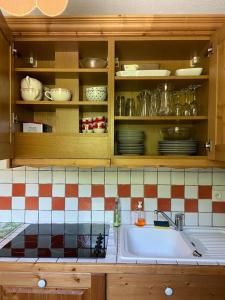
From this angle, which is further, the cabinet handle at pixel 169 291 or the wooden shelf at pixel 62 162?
the wooden shelf at pixel 62 162

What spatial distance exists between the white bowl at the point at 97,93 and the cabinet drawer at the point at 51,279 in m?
0.86

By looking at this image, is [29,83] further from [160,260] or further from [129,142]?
[160,260]

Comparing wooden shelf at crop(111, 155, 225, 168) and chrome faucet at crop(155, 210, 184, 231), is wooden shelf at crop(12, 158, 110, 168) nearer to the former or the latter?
wooden shelf at crop(111, 155, 225, 168)

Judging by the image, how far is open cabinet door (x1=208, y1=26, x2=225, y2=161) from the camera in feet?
4.00

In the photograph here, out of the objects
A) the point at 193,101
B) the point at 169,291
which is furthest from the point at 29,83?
the point at 169,291

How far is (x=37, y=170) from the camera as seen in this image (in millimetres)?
1699

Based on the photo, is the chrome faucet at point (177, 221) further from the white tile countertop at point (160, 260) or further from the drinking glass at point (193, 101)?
the drinking glass at point (193, 101)

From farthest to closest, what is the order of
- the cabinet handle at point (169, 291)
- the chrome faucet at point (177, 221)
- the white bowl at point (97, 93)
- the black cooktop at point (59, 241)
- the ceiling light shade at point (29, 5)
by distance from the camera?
the chrome faucet at point (177, 221) < the white bowl at point (97, 93) < the black cooktop at point (59, 241) < the cabinet handle at point (169, 291) < the ceiling light shade at point (29, 5)

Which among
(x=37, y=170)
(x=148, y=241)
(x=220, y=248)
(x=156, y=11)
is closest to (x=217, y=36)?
(x=156, y=11)

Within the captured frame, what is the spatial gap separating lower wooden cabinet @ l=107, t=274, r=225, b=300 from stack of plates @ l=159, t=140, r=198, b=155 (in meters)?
0.60

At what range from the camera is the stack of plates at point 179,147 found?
55.1 inches

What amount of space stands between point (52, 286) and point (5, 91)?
2.94 ft

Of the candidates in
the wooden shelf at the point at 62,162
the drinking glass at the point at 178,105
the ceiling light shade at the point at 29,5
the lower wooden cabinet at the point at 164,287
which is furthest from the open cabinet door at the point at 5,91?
the drinking glass at the point at 178,105

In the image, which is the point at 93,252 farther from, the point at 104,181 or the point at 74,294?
the point at 104,181
